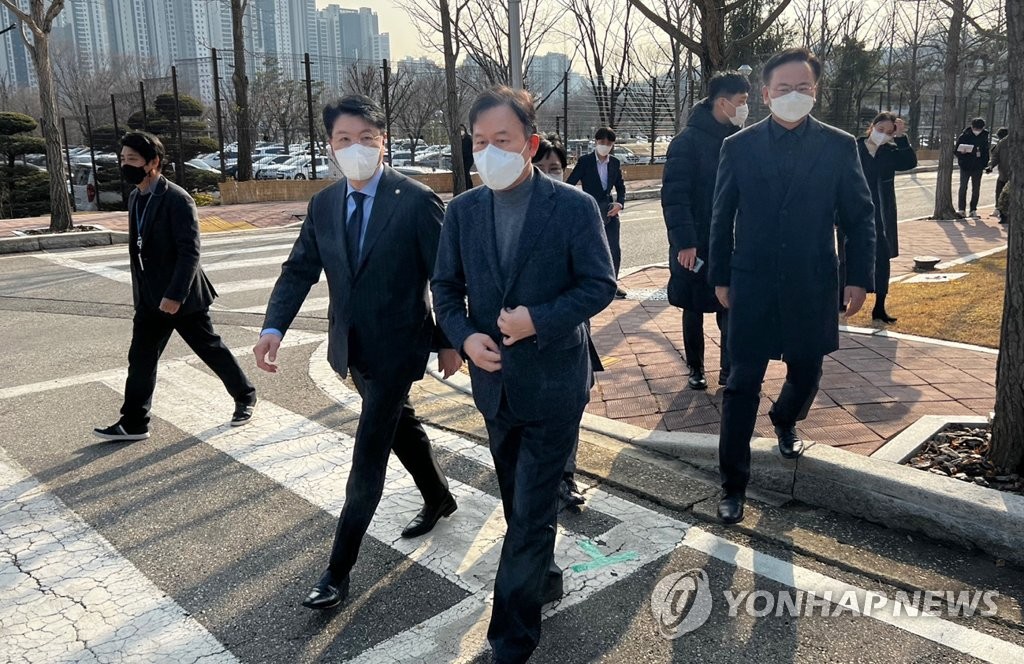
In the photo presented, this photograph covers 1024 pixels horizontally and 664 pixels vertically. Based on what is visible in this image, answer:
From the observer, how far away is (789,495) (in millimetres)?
3893

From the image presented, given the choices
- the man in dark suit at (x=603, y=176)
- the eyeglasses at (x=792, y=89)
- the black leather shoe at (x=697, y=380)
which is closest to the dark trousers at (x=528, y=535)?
the eyeglasses at (x=792, y=89)

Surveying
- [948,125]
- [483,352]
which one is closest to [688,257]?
[483,352]

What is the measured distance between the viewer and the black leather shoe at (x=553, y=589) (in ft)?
9.89

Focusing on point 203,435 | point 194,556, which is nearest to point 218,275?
point 203,435

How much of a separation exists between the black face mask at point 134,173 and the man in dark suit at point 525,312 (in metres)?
2.92

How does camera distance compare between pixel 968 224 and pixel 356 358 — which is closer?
pixel 356 358

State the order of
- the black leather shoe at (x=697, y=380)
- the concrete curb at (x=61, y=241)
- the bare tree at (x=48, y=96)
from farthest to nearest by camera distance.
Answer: the bare tree at (x=48, y=96) → the concrete curb at (x=61, y=241) → the black leather shoe at (x=697, y=380)

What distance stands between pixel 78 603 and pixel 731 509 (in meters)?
2.62

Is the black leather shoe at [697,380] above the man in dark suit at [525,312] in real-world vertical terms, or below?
below

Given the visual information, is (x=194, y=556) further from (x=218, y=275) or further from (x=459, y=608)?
(x=218, y=275)

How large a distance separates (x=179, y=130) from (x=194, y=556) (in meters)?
20.2

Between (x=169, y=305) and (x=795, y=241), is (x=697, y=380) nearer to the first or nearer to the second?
(x=795, y=241)

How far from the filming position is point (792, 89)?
3.59 metres

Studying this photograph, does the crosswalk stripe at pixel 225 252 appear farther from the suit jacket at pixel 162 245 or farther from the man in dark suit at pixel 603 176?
the suit jacket at pixel 162 245
